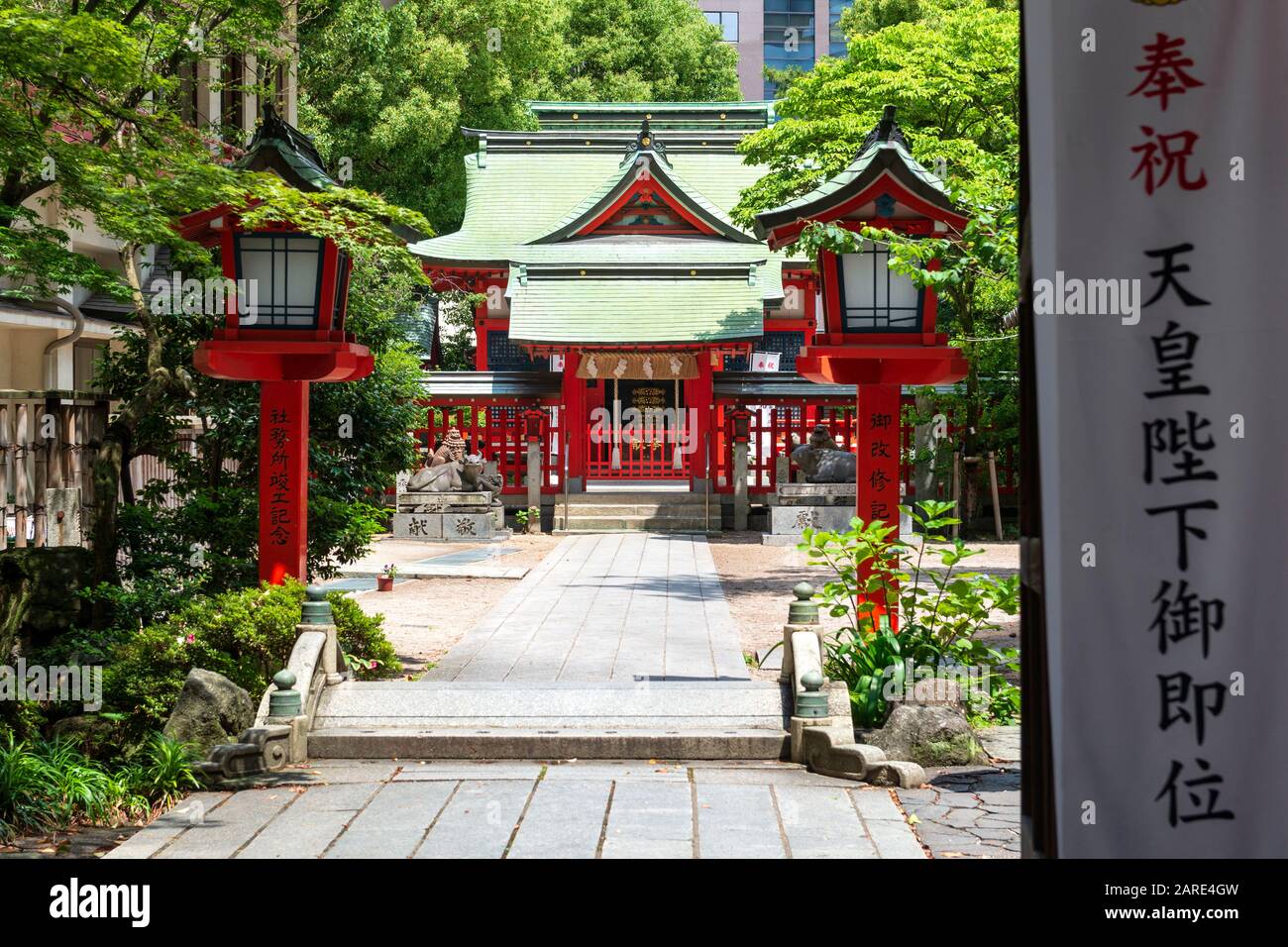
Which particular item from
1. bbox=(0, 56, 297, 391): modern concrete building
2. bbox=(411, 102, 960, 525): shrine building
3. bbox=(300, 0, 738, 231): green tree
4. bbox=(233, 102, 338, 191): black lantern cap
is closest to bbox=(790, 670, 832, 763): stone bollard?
bbox=(233, 102, 338, 191): black lantern cap

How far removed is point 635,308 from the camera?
27.2 metres

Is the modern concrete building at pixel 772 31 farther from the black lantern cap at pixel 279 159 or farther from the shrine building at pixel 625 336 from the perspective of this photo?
the black lantern cap at pixel 279 159

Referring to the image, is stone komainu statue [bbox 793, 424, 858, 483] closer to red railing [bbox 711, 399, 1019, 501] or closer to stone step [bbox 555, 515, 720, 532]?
red railing [bbox 711, 399, 1019, 501]

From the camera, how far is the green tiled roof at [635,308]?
2627cm

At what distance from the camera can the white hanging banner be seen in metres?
3.29

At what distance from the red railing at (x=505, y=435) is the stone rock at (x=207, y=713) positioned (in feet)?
56.7

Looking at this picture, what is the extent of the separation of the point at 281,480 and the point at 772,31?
60.0 meters

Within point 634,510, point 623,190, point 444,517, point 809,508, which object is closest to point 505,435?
point 634,510

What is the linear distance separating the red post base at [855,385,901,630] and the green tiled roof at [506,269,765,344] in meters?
14.9

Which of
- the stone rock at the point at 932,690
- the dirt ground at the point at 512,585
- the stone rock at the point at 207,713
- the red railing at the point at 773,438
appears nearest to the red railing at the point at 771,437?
the red railing at the point at 773,438

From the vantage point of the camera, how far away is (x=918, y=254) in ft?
32.5

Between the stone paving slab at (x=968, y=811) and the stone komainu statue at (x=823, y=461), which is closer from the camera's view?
the stone paving slab at (x=968, y=811)

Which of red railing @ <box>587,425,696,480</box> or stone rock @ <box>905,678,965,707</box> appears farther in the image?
red railing @ <box>587,425,696,480</box>
